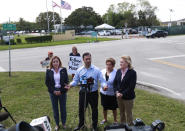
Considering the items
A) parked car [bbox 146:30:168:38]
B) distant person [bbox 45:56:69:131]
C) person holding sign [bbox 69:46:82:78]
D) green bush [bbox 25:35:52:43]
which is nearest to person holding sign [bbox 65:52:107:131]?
distant person [bbox 45:56:69:131]

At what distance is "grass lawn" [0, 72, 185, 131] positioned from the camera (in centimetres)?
550

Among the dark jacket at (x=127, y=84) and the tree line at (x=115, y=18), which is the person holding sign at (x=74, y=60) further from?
the tree line at (x=115, y=18)

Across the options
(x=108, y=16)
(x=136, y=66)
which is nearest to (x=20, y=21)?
(x=108, y=16)

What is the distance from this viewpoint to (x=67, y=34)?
4225 cm

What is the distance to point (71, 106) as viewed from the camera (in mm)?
6715

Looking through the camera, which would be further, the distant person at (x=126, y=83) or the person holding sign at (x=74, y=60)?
the person holding sign at (x=74, y=60)

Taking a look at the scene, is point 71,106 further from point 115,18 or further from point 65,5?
point 115,18

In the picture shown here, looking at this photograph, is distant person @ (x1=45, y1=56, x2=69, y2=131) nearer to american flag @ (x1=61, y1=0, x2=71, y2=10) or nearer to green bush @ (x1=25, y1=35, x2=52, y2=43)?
american flag @ (x1=61, y1=0, x2=71, y2=10)

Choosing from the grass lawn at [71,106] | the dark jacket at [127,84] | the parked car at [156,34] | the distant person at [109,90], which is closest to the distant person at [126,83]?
the dark jacket at [127,84]

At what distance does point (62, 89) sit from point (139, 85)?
5.04 metres

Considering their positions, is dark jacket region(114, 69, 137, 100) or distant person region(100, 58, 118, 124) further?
distant person region(100, 58, 118, 124)

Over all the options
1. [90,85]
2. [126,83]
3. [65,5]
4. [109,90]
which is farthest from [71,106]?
[65,5]

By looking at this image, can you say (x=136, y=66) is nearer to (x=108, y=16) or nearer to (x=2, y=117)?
(x=2, y=117)

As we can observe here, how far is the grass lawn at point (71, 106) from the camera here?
5504 mm
